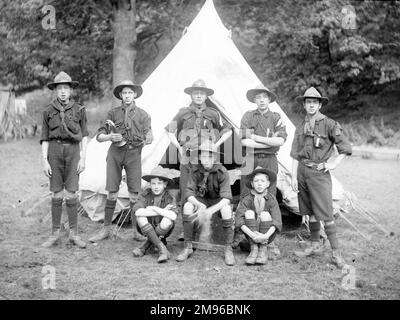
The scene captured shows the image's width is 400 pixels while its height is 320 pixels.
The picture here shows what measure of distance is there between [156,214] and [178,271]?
2.12 feet

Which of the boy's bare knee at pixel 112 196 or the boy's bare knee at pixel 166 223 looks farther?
the boy's bare knee at pixel 112 196

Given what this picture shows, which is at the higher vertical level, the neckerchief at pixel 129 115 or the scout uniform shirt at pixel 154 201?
the neckerchief at pixel 129 115

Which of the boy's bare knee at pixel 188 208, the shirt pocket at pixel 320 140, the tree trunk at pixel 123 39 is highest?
the tree trunk at pixel 123 39

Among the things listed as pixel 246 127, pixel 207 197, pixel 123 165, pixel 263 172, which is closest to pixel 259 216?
pixel 263 172

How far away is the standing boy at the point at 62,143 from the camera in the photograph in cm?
494

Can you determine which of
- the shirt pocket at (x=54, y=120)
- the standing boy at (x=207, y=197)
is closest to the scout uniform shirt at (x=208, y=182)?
the standing boy at (x=207, y=197)

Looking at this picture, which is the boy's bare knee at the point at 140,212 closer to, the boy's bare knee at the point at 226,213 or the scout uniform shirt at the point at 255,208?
the boy's bare knee at the point at 226,213

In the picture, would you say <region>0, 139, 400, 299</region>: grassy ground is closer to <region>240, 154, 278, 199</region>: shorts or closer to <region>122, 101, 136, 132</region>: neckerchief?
<region>240, 154, 278, 199</region>: shorts

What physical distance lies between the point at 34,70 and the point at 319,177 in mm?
10777

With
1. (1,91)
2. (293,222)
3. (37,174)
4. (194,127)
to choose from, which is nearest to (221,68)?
(194,127)

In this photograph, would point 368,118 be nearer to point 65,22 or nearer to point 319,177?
point 65,22

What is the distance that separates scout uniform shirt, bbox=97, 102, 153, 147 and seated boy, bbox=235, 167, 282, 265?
119cm

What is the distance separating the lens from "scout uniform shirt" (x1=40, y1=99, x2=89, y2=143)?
493cm

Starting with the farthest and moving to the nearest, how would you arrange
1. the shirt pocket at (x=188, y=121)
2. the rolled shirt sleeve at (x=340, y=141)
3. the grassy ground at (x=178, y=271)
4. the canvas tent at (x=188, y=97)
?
the canvas tent at (x=188, y=97) → the shirt pocket at (x=188, y=121) → the rolled shirt sleeve at (x=340, y=141) → the grassy ground at (x=178, y=271)
